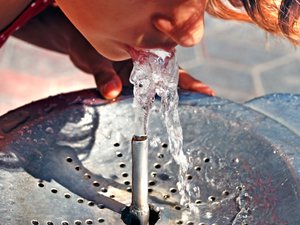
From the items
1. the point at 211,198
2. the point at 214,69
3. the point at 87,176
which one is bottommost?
the point at 214,69

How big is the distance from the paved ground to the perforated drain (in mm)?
1033

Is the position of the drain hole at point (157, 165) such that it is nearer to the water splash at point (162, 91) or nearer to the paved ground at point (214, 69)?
the water splash at point (162, 91)

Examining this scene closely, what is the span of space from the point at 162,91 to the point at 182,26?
0.16 metres

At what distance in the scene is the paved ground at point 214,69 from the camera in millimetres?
2316

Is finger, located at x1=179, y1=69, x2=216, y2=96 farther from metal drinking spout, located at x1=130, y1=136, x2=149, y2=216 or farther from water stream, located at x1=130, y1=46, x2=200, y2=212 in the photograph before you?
metal drinking spout, located at x1=130, y1=136, x2=149, y2=216

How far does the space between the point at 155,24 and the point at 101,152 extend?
1.11 feet

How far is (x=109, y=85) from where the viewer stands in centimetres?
127

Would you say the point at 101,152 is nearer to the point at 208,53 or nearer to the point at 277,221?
the point at 277,221

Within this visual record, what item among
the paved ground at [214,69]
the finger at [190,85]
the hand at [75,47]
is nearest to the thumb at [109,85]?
the hand at [75,47]

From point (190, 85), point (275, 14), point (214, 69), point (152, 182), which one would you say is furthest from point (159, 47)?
point (214, 69)

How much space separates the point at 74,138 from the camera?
4.02ft

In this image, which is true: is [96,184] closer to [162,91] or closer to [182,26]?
[162,91]

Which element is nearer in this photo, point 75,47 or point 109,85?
point 109,85

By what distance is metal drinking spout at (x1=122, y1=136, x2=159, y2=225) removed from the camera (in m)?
1.09
